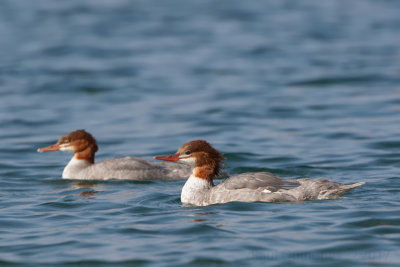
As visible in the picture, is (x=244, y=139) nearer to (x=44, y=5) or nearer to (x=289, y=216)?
(x=289, y=216)

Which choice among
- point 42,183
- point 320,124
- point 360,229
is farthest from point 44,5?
point 360,229

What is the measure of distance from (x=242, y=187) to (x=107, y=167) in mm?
3713

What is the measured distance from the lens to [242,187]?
12.0 meters

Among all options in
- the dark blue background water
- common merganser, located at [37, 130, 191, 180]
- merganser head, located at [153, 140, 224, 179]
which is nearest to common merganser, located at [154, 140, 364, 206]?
merganser head, located at [153, 140, 224, 179]

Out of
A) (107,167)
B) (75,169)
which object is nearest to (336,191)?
(107,167)

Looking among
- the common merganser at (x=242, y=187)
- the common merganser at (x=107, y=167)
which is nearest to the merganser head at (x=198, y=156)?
the common merganser at (x=242, y=187)

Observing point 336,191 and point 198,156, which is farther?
point 198,156

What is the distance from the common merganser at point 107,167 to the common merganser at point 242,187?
A: 219cm

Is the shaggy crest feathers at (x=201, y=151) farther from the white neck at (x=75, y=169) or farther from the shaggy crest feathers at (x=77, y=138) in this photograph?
the shaggy crest feathers at (x=77, y=138)

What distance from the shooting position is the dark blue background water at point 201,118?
10297mm

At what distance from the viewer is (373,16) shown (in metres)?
34.5

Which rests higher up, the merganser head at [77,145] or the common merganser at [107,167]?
the merganser head at [77,145]

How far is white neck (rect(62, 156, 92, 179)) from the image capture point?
15.0 metres

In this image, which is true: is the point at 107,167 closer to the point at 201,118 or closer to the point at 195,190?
the point at 195,190
